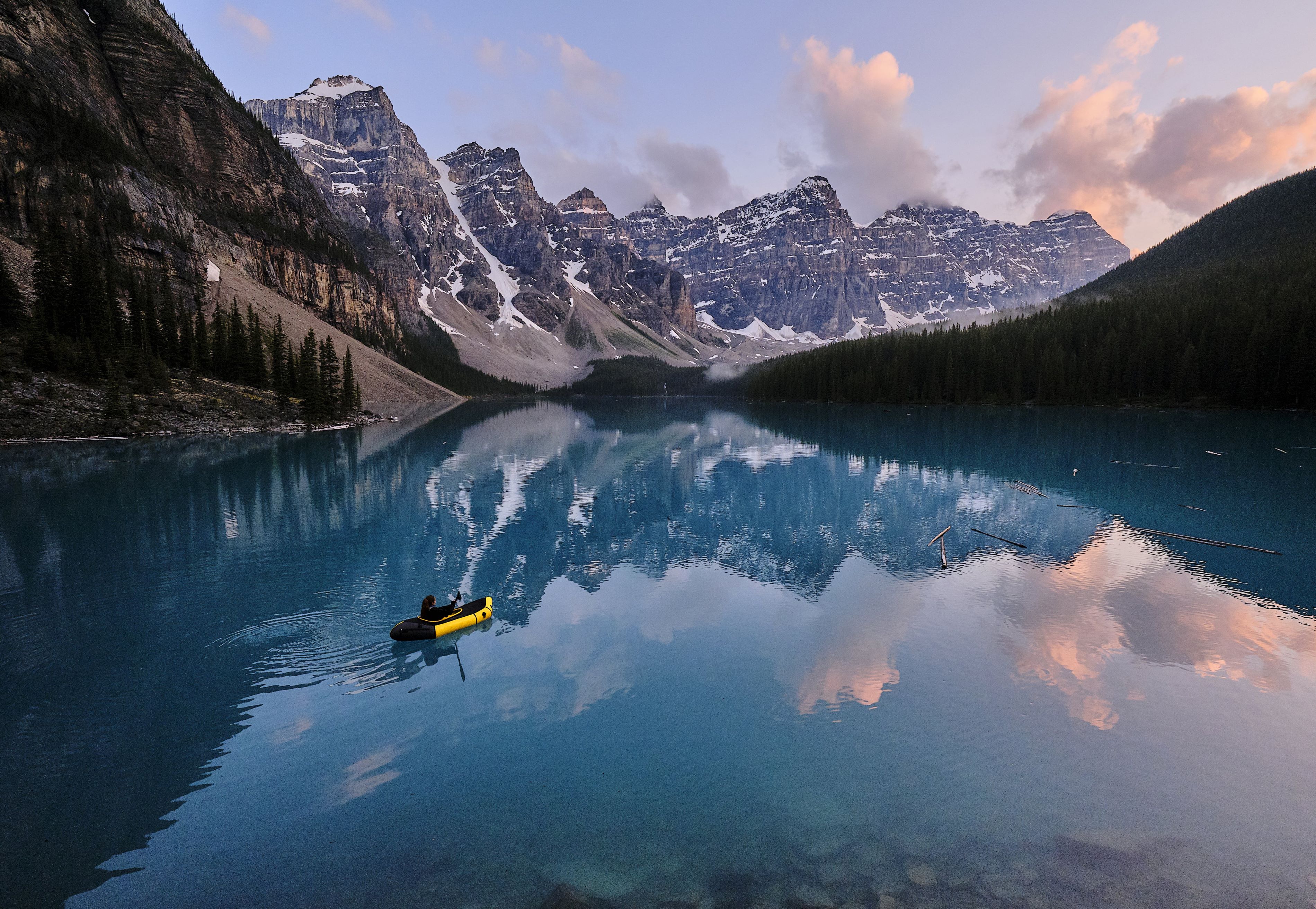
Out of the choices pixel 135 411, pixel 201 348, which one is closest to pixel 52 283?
A: pixel 201 348

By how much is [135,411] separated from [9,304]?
12.7 meters

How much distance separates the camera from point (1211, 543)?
63.4ft

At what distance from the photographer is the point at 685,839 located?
674cm

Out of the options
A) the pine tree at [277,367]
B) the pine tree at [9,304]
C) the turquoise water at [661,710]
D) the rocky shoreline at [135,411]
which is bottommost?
the turquoise water at [661,710]

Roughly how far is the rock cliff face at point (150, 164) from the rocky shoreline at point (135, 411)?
26.7 meters

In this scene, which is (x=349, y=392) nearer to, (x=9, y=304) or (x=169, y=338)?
(x=169, y=338)

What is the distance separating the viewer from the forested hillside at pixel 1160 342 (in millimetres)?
72688

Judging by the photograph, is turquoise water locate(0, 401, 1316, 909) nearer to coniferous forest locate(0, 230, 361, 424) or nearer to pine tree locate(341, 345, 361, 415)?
coniferous forest locate(0, 230, 361, 424)

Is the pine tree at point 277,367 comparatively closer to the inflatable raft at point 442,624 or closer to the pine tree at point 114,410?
the pine tree at point 114,410

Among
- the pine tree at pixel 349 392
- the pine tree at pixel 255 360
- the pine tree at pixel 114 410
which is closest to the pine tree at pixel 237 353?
the pine tree at pixel 255 360

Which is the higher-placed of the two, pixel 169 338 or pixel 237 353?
pixel 169 338

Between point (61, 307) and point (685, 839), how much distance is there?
233 feet

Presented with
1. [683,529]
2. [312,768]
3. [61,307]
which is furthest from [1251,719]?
[61,307]

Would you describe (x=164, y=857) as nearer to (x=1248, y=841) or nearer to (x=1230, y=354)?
(x=1248, y=841)
